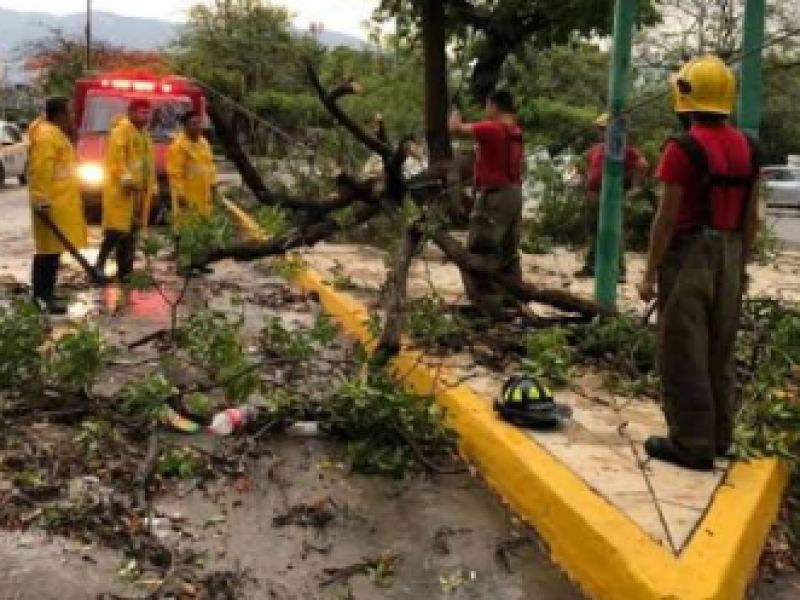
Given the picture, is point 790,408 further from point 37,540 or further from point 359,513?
point 37,540

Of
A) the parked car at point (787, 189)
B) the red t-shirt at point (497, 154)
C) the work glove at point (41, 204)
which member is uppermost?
the red t-shirt at point (497, 154)

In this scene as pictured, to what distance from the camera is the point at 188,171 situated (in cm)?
1268

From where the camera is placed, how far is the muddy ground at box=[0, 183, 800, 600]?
4.26 metres

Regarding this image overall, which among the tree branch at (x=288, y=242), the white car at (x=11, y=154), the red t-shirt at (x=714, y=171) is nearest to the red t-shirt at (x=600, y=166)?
the tree branch at (x=288, y=242)

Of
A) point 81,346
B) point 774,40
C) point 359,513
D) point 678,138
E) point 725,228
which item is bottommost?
point 359,513

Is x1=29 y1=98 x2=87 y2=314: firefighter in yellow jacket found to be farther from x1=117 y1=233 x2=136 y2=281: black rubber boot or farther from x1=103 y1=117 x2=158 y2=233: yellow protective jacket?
x1=117 y1=233 x2=136 y2=281: black rubber boot

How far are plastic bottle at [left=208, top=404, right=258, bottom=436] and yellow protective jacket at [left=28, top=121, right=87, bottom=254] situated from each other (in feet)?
13.1

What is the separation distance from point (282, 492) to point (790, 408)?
267 centimetres

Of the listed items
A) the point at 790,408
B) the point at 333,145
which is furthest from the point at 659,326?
the point at 333,145

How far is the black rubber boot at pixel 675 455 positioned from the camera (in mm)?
5250

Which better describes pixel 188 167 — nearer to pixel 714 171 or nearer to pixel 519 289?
pixel 519 289

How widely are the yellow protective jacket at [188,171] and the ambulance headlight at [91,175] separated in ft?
12.1

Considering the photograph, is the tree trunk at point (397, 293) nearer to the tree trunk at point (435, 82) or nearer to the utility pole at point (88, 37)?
the tree trunk at point (435, 82)

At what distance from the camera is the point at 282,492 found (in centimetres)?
531
